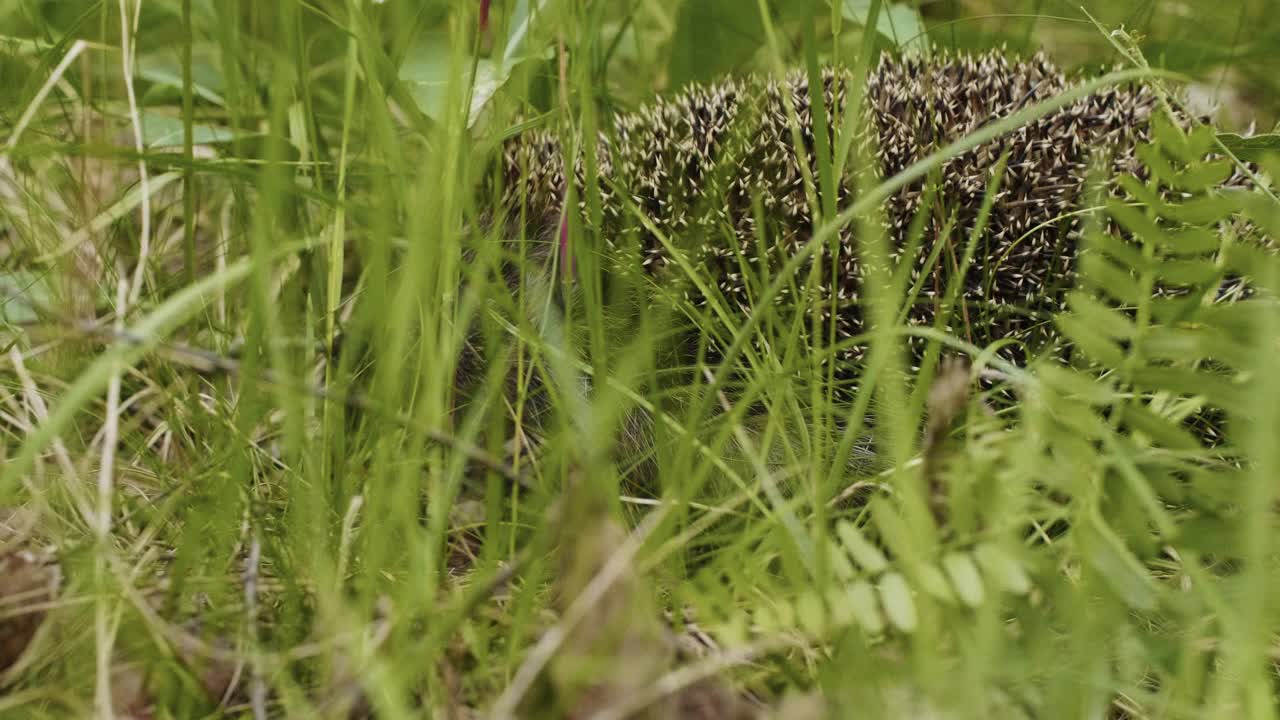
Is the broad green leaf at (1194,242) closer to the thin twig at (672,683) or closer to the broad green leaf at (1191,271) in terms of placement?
the broad green leaf at (1191,271)

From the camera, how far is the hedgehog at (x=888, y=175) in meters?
2.64

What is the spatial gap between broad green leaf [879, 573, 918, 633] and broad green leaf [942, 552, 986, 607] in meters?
0.05

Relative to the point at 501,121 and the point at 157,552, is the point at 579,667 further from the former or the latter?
the point at 501,121

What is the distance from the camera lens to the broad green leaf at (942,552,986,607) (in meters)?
1.13

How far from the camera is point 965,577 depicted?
1.15 metres

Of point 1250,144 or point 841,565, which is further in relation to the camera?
point 1250,144

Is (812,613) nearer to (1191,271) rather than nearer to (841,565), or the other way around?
(841,565)

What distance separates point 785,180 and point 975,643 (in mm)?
1797

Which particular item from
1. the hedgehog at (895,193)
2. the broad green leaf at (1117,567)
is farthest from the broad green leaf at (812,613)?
the hedgehog at (895,193)

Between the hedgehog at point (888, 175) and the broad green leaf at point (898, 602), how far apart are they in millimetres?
1364

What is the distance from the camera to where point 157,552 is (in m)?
1.68

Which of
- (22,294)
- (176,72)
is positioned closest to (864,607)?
(22,294)

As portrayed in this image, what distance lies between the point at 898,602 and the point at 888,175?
176cm

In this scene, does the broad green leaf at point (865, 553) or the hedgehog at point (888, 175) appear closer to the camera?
the broad green leaf at point (865, 553)
